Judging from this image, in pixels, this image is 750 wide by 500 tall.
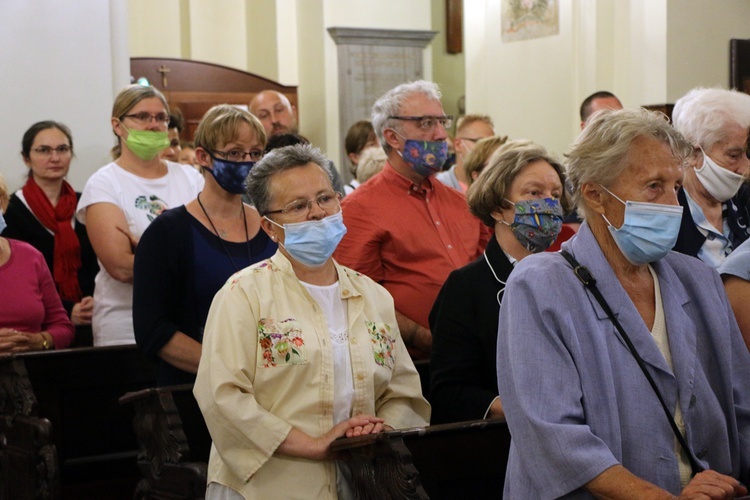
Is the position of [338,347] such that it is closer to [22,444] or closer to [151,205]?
[22,444]

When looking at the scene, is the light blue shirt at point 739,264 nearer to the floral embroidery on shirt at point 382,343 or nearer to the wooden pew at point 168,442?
the floral embroidery on shirt at point 382,343

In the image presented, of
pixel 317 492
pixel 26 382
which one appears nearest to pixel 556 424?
pixel 317 492

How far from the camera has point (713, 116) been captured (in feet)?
12.3

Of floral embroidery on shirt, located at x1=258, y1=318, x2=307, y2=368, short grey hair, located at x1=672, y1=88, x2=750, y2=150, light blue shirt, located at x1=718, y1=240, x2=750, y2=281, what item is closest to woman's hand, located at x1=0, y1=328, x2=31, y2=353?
floral embroidery on shirt, located at x1=258, y1=318, x2=307, y2=368

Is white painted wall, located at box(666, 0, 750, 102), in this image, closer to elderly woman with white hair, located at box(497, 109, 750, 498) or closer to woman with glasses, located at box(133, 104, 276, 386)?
→ woman with glasses, located at box(133, 104, 276, 386)

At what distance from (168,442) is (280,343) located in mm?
753

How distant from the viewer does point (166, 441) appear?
3.43 metres

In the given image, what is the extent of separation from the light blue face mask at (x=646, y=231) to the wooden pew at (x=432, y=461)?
0.76 meters

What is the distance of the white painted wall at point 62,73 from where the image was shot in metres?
6.14

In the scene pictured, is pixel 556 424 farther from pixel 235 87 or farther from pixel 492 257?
pixel 235 87

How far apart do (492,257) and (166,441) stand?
1158 millimetres

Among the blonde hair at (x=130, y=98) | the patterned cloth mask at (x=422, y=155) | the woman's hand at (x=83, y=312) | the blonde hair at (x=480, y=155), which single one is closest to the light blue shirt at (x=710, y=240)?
the patterned cloth mask at (x=422, y=155)

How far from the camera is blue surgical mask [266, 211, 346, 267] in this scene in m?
3.04

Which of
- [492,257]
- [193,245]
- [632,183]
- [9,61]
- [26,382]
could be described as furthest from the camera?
[9,61]
